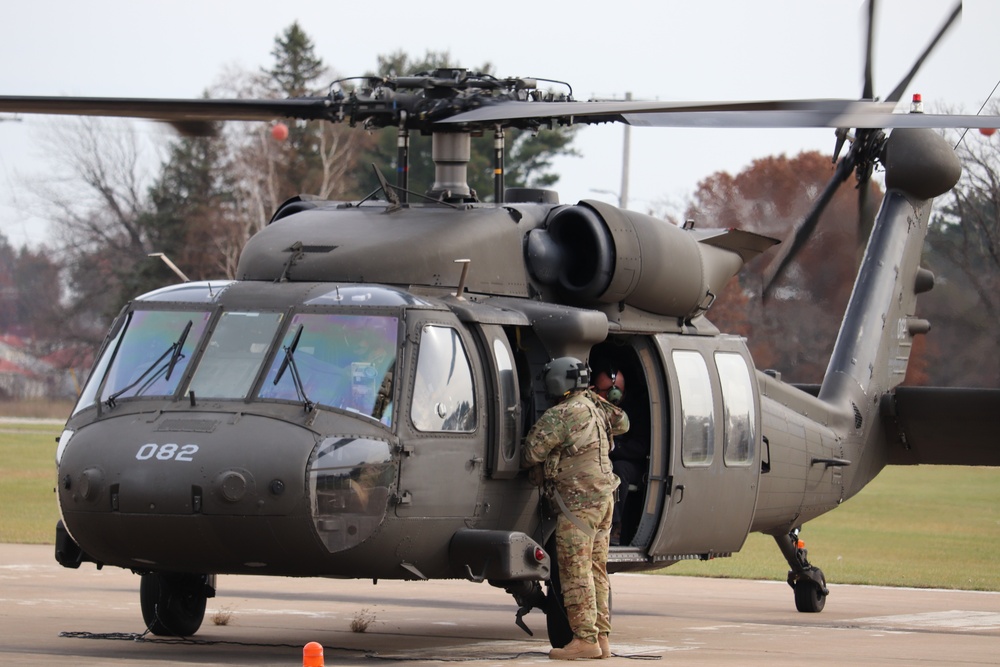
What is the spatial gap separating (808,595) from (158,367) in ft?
22.7

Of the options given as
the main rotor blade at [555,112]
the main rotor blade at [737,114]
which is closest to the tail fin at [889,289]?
the main rotor blade at [555,112]

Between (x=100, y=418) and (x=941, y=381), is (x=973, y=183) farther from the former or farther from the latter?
(x=100, y=418)

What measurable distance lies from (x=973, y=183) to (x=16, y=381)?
36.5 metres

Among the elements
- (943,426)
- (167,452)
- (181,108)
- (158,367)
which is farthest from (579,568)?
(943,426)

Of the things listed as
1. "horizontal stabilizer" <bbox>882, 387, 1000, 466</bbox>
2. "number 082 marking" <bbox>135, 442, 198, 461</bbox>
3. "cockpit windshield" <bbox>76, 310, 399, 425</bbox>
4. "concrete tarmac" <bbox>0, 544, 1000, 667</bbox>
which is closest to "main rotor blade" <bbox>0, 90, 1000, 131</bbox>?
"cockpit windshield" <bbox>76, 310, 399, 425</bbox>

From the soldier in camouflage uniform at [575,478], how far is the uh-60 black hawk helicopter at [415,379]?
0.23 metres

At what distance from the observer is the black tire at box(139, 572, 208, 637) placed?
10750 millimetres

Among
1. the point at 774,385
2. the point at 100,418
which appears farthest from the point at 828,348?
the point at 100,418

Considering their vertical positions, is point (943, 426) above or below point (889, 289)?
below

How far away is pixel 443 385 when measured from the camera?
951cm

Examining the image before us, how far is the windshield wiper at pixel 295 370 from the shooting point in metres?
9.02

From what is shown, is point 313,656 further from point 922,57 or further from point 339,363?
point 922,57

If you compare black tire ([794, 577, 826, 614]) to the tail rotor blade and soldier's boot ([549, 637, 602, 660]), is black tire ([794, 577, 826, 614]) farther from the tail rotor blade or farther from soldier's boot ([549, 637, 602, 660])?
soldier's boot ([549, 637, 602, 660])

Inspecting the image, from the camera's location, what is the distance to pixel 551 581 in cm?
1020
